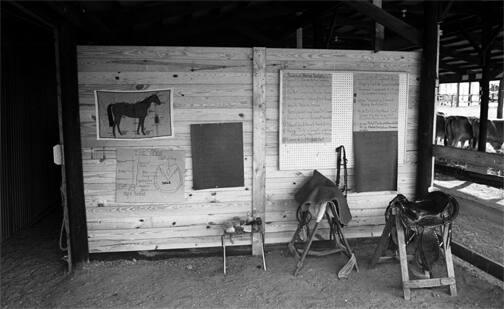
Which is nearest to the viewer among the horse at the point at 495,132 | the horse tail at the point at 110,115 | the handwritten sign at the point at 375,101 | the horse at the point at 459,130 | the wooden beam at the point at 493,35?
the horse tail at the point at 110,115

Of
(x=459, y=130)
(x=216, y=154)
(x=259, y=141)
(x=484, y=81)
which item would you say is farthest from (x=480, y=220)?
(x=459, y=130)

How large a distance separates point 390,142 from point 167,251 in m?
2.56

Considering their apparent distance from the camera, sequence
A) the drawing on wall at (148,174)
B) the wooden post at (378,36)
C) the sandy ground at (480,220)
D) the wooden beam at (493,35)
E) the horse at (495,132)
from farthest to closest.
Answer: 1. the horse at (495,132)
2. the wooden beam at (493,35)
3. the sandy ground at (480,220)
4. the wooden post at (378,36)
5. the drawing on wall at (148,174)

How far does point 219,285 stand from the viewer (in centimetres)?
351

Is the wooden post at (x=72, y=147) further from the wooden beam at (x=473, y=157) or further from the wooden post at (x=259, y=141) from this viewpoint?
the wooden beam at (x=473, y=157)

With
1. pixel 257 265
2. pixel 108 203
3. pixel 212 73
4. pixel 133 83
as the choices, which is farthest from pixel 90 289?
pixel 212 73

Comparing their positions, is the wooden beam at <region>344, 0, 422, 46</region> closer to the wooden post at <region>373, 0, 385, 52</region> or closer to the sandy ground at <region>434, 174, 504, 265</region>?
the wooden post at <region>373, 0, 385, 52</region>

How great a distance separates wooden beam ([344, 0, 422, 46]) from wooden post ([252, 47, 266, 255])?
44.1 inches

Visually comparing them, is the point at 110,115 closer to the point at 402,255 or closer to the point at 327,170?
the point at 327,170

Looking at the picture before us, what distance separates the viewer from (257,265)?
3904mm

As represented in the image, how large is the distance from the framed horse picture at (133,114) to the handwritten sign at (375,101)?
189 centimetres

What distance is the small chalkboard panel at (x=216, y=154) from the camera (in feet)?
12.8

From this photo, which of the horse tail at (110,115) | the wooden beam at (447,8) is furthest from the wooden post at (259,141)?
the wooden beam at (447,8)

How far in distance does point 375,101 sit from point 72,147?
2.98 metres
